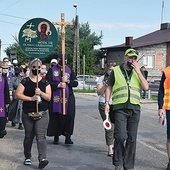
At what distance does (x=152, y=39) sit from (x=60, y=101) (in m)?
44.9

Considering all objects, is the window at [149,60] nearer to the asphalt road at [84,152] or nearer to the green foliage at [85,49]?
the green foliage at [85,49]

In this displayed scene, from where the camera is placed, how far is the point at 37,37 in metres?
8.15

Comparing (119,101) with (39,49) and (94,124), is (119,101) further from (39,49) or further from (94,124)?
(94,124)

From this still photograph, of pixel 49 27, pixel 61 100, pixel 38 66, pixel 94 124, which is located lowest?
pixel 94 124

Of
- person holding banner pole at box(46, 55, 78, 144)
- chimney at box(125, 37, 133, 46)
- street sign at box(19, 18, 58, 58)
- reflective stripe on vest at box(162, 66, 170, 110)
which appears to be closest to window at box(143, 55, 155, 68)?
chimney at box(125, 37, 133, 46)

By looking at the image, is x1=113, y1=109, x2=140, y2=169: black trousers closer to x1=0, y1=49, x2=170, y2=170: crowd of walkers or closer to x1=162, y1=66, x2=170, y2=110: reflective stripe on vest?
x1=0, y1=49, x2=170, y2=170: crowd of walkers

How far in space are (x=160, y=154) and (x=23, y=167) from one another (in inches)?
114

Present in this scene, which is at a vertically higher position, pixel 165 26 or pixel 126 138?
pixel 165 26

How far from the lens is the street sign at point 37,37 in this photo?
8.00 meters

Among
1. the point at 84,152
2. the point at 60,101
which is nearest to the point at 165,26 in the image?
the point at 60,101

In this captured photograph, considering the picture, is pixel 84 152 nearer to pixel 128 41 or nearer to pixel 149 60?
pixel 149 60

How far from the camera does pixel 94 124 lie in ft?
43.1

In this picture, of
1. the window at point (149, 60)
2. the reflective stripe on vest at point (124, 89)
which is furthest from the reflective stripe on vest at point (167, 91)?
the window at point (149, 60)

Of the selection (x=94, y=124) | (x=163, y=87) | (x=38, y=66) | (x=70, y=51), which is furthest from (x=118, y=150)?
(x=70, y=51)
